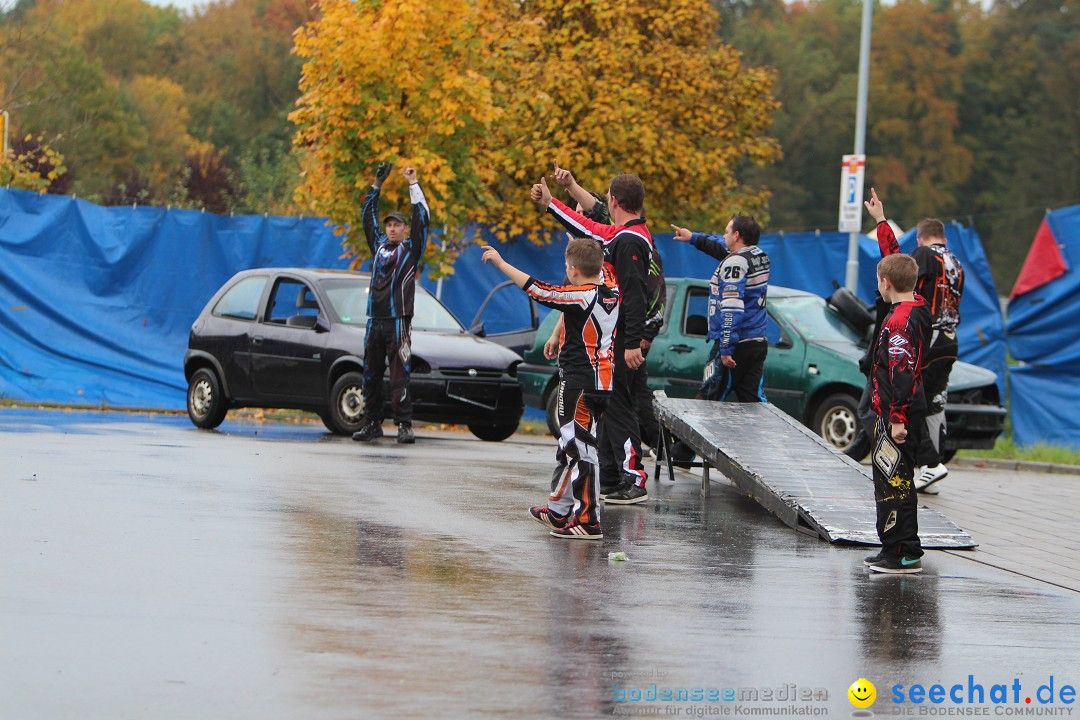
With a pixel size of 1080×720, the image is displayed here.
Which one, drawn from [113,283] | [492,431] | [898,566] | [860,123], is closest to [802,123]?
[860,123]

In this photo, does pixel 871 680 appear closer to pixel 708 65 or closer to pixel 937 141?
pixel 708 65

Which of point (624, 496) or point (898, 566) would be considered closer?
point (898, 566)

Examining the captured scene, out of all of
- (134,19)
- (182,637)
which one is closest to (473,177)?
(182,637)

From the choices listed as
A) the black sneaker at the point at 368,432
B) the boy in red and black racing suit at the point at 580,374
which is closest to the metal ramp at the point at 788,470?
the boy in red and black racing suit at the point at 580,374

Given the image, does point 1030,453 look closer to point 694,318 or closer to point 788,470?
point 694,318

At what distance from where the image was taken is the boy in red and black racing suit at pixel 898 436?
25.9ft

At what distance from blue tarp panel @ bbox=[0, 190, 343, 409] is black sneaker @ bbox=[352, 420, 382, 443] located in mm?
5200

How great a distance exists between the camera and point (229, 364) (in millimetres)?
15695

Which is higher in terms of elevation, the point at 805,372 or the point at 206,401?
the point at 805,372

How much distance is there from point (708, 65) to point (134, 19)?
7295 cm

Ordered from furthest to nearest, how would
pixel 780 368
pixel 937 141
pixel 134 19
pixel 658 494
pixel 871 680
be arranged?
pixel 134 19 < pixel 937 141 < pixel 780 368 < pixel 658 494 < pixel 871 680

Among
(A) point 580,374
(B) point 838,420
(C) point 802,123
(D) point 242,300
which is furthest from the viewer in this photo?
(C) point 802,123

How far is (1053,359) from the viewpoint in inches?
691

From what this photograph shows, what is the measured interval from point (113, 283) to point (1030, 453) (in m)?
11.4
